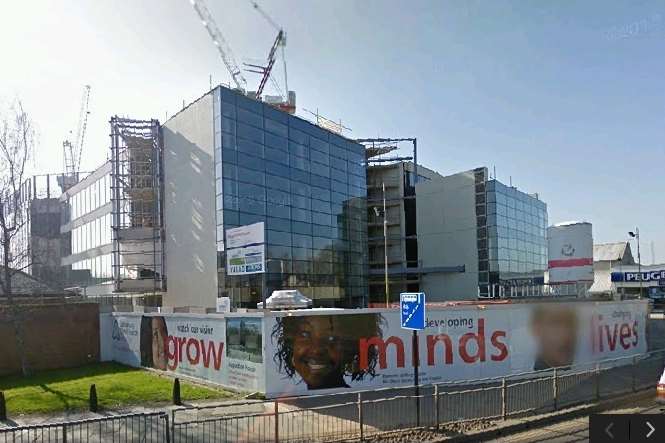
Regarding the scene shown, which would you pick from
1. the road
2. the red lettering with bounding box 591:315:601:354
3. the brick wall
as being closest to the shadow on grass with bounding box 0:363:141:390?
the brick wall

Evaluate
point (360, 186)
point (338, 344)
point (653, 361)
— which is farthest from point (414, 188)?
point (338, 344)

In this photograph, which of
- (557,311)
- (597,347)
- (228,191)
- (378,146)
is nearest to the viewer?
(557,311)

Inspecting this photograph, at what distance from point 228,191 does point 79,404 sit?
2003 cm

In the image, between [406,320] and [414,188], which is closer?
[406,320]

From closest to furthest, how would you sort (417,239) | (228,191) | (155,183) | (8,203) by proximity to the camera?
(8,203), (228,191), (155,183), (417,239)

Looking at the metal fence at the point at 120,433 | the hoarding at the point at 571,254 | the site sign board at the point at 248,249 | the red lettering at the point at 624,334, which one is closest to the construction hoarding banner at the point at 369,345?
the red lettering at the point at 624,334

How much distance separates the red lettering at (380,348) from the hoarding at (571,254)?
1496 centimetres

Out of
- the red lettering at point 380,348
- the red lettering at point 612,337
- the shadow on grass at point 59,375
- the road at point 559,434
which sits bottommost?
the shadow on grass at point 59,375

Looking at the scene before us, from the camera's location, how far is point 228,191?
3503 cm

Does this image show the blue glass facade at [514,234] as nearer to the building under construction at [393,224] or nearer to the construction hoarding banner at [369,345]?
the building under construction at [393,224]

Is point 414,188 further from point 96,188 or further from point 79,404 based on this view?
point 79,404

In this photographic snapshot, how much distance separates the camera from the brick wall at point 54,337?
26109mm

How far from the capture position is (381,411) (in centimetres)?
1325

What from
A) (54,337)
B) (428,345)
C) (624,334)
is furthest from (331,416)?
(54,337)
